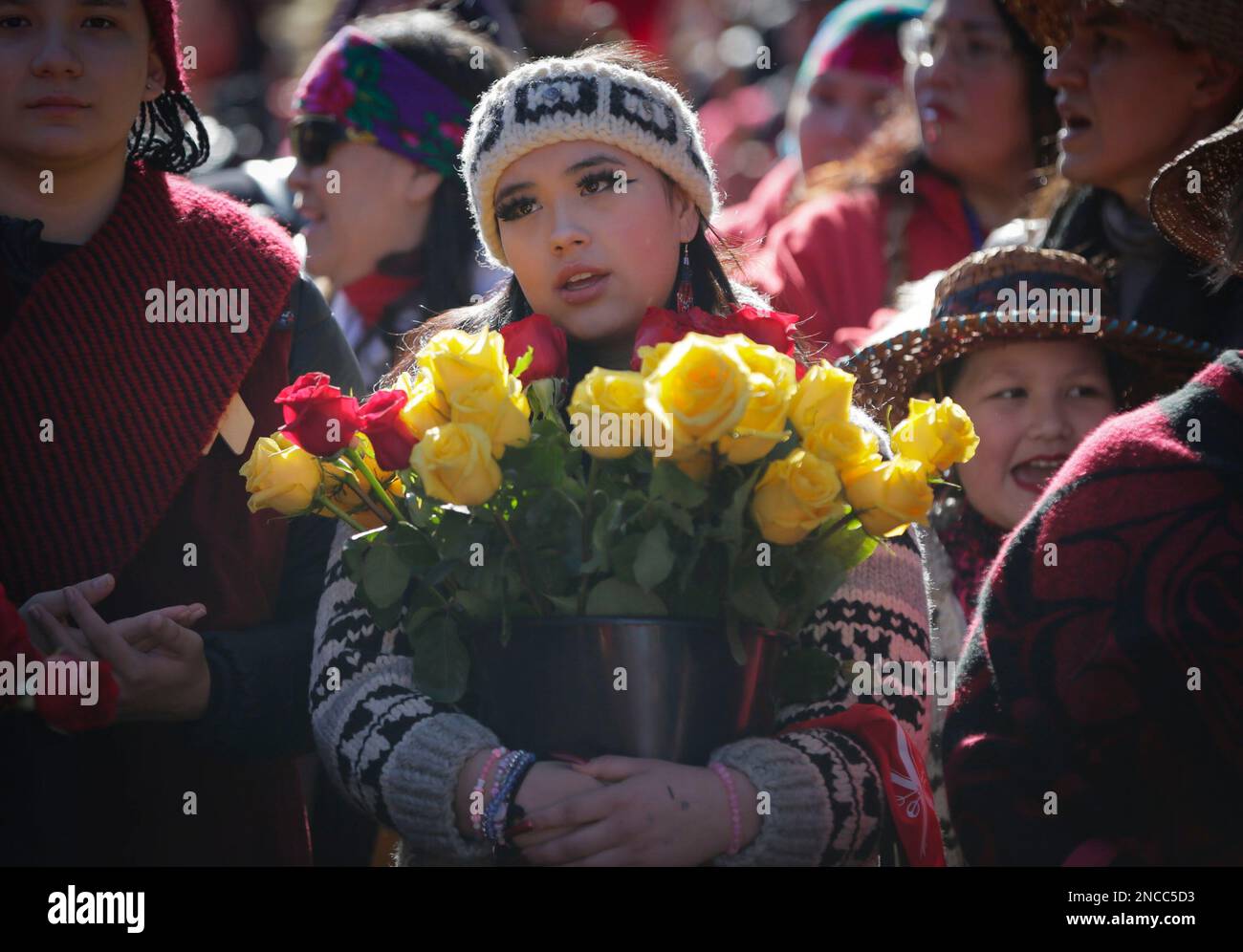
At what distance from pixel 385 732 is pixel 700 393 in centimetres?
69

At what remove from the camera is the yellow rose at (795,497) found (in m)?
2.00

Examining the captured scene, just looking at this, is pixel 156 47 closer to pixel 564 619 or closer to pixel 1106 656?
pixel 564 619

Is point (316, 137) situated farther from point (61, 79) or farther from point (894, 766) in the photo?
point (894, 766)

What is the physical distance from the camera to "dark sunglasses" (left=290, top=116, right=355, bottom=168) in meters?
3.92

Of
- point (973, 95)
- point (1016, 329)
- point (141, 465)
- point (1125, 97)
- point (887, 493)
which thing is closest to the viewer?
point (887, 493)

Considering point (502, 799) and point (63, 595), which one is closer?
point (502, 799)

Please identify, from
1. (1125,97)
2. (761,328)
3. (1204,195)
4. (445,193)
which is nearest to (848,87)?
(445,193)

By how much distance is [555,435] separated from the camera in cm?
212

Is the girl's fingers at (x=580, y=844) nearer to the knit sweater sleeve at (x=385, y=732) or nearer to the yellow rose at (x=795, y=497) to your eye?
the knit sweater sleeve at (x=385, y=732)

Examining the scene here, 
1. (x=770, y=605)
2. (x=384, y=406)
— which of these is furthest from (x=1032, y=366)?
(x=384, y=406)

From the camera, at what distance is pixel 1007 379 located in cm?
311

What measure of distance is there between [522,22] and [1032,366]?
3.27 m

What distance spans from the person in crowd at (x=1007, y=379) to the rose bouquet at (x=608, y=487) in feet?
2.97

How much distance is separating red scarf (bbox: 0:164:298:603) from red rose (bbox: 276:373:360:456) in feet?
1.72
